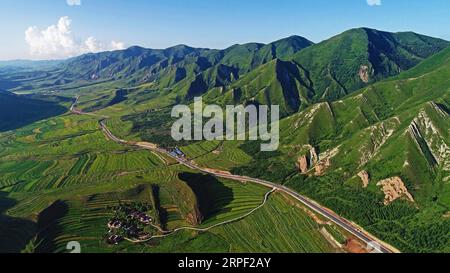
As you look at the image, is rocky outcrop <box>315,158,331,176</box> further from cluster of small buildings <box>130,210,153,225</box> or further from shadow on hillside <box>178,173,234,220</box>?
cluster of small buildings <box>130,210,153,225</box>

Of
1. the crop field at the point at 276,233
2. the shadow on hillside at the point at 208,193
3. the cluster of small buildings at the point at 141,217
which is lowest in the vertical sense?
the crop field at the point at 276,233

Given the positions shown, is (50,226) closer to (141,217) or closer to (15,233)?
(15,233)

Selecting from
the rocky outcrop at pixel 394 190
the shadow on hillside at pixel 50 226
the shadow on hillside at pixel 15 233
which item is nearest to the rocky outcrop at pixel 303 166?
the rocky outcrop at pixel 394 190

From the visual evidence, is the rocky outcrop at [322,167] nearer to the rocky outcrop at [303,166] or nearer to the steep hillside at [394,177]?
the steep hillside at [394,177]

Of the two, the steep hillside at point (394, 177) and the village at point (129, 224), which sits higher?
the steep hillside at point (394, 177)
